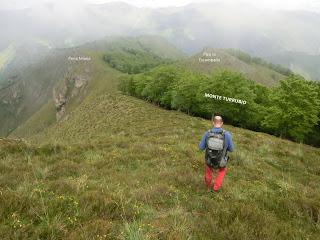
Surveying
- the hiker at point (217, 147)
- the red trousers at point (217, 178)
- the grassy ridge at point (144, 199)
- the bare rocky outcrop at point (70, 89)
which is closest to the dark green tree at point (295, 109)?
the grassy ridge at point (144, 199)

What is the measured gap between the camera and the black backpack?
9.05 m

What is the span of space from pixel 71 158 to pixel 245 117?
43078 millimetres

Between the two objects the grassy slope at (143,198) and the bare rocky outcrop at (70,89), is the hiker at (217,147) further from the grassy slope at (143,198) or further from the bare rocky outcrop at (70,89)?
the bare rocky outcrop at (70,89)

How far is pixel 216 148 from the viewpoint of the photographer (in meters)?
9.08

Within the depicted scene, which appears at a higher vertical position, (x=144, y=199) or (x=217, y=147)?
(x=217, y=147)

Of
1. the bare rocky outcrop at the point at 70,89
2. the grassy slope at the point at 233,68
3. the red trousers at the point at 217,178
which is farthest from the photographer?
the bare rocky outcrop at the point at 70,89

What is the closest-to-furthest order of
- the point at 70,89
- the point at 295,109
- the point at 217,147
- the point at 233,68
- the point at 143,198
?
the point at 143,198 → the point at 217,147 → the point at 295,109 → the point at 70,89 → the point at 233,68

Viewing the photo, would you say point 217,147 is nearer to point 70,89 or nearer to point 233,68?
point 233,68

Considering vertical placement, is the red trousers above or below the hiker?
below

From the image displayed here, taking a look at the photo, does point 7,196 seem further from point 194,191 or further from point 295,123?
point 295,123

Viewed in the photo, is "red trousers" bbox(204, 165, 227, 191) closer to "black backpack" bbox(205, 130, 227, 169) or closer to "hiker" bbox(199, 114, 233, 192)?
"hiker" bbox(199, 114, 233, 192)

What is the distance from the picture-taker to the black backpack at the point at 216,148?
29.7ft

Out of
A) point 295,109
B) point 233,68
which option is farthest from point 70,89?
point 295,109

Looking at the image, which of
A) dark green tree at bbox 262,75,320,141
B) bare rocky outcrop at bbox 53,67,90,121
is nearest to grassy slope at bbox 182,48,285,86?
bare rocky outcrop at bbox 53,67,90,121
